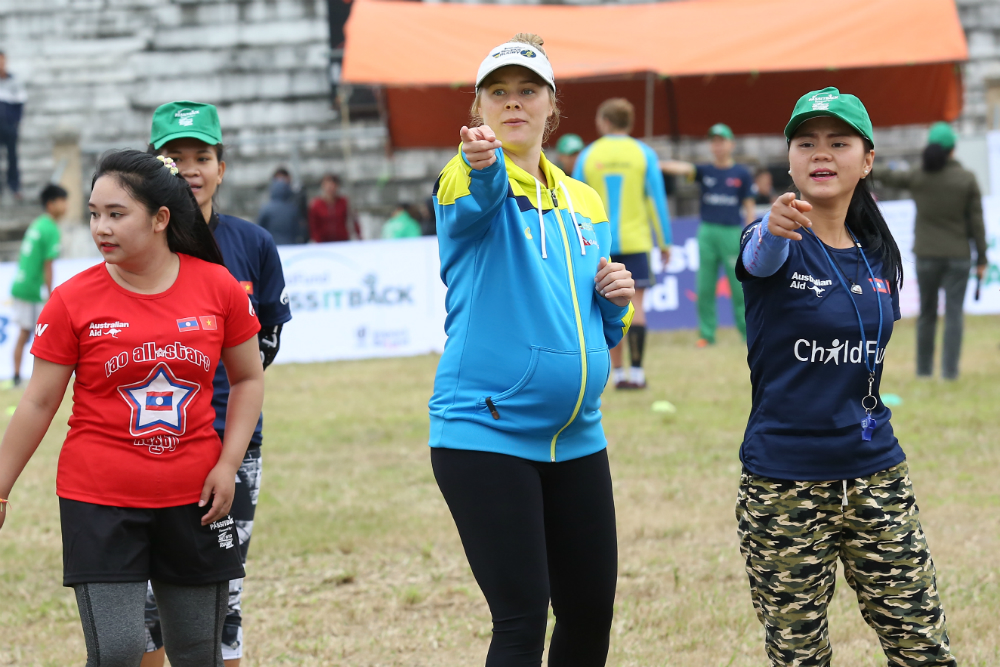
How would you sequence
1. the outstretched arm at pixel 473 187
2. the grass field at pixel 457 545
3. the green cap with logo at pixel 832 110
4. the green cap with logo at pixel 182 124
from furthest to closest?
the grass field at pixel 457 545, the green cap with logo at pixel 182 124, the green cap with logo at pixel 832 110, the outstretched arm at pixel 473 187

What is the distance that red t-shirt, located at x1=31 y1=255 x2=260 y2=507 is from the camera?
283 centimetres

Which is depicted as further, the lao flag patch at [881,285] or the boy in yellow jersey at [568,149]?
the boy in yellow jersey at [568,149]

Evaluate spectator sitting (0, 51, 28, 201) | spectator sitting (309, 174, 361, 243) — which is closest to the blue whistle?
spectator sitting (309, 174, 361, 243)

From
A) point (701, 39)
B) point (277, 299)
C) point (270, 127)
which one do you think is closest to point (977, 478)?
point (277, 299)

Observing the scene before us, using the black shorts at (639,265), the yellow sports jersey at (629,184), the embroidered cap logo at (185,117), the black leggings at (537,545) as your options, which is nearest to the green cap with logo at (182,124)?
the embroidered cap logo at (185,117)

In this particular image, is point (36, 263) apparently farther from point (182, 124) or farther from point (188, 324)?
point (188, 324)

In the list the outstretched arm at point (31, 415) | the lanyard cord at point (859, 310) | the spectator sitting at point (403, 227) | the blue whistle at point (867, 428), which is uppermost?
the spectator sitting at point (403, 227)

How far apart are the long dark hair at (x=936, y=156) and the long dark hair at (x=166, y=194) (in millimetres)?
7800

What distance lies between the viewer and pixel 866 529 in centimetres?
296

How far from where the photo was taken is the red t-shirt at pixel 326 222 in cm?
1662

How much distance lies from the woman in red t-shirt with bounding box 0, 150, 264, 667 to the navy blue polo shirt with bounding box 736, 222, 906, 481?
1.43 m

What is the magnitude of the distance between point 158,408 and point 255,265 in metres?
0.88

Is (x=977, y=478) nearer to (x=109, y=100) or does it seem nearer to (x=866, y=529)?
(x=866, y=529)

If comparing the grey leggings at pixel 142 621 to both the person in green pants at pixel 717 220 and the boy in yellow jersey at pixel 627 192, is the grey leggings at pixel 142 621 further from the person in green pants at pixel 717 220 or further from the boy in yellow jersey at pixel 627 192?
the person in green pants at pixel 717 220
